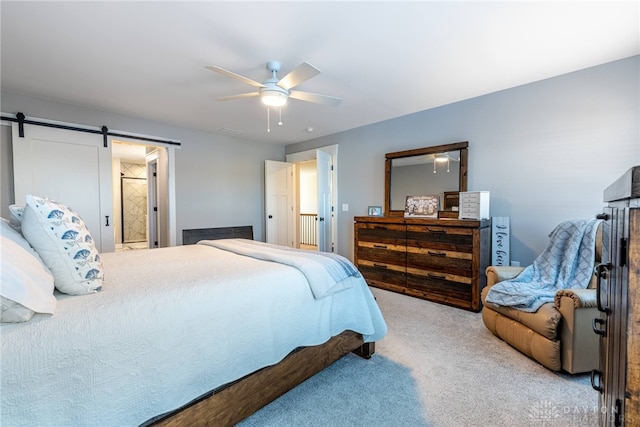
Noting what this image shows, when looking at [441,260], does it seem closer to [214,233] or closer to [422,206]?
[422,206]

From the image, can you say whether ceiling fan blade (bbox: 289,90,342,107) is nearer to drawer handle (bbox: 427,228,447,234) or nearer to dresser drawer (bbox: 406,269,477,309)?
drawer handle (bbox: 427,228,447,234)

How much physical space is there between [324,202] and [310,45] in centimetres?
291

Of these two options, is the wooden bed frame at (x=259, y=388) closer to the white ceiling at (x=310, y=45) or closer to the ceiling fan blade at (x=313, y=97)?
the ceiling fan blade at (x=313, y=97)

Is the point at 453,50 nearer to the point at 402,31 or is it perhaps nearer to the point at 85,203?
the point at 402,31

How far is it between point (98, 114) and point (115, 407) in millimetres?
3981

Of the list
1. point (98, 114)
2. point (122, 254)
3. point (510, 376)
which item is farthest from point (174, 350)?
point (98, 114)

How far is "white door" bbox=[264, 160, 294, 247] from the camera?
5344 millimetres

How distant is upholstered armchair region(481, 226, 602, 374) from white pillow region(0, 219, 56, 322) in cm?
276

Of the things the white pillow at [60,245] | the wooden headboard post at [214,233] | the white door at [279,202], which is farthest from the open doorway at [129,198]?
the white pillow at [60,245]

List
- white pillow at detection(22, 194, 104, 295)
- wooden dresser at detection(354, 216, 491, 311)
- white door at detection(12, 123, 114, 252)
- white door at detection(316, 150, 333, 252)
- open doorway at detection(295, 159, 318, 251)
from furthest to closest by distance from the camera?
open doorway at detection(295, 159, 318, 251) → white door at detection(316, 150, 333, 252) → white door at detection(12, 123, 114, 252) → wooden dresser at detection(354, 216, 491, 311) → white pillow at detection(22, 194, 104, 295)

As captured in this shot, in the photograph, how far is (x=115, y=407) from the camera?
3.35 ft

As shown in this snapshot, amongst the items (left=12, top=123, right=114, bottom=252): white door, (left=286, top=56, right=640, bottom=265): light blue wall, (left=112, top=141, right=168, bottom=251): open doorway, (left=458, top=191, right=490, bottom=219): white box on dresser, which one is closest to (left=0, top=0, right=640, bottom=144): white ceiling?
(left=286, top=56, right=640, bottom=265): light blue wall

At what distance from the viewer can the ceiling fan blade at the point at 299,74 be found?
196cm

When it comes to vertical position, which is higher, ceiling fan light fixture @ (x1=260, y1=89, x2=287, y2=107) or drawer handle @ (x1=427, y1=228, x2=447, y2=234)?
ceiling fan light fixture @ (x1=260, y1=89, x2=287, y2=107)
